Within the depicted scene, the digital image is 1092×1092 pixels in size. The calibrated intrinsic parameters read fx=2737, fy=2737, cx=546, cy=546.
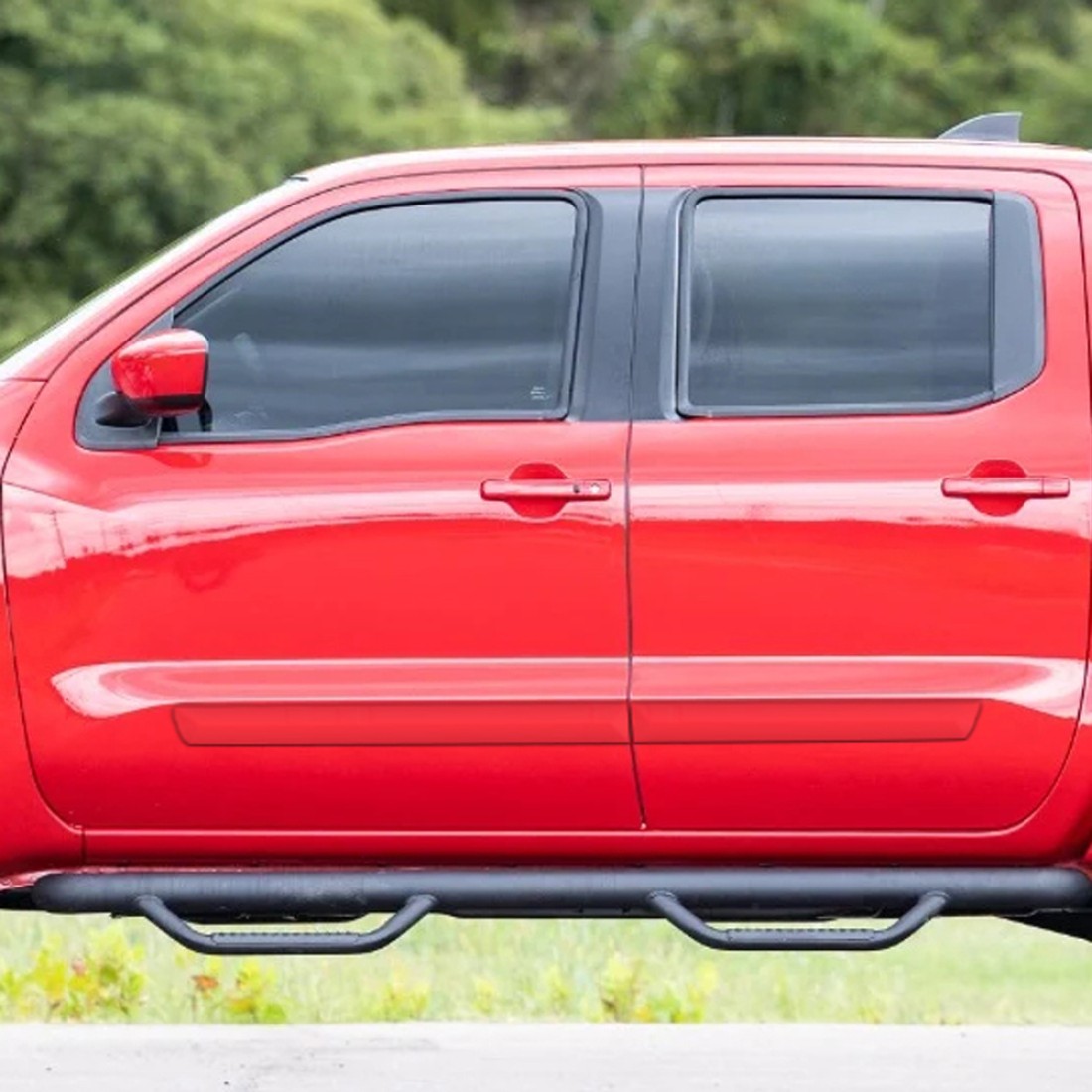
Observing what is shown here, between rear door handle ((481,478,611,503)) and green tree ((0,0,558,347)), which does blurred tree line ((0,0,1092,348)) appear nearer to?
green tree ((0,0,558,347))

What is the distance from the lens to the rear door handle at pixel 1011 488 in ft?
16.1

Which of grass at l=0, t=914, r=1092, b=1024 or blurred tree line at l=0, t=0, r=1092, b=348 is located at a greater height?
blurred tree line at l=0, t=0, r=1092, b=348

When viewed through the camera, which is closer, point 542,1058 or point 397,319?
point 397,319

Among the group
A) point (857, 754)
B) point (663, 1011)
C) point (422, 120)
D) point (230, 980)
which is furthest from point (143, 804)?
point (422, 120)

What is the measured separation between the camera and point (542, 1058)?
5926mm

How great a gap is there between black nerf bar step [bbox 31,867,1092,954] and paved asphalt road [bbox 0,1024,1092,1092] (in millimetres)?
841

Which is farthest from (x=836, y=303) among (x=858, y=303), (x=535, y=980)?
(x=535, y=980)

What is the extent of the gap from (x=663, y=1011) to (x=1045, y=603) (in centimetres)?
228

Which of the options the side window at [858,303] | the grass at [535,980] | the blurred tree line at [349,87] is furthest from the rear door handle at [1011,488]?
the blurred tree line at [349,87]

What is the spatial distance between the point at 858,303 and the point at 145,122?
3008cm

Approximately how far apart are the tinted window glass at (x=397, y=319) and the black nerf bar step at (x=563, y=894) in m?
0.84

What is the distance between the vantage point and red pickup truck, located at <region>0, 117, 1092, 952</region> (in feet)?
16.1

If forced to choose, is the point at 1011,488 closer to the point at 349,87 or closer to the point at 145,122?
the point at 145,122

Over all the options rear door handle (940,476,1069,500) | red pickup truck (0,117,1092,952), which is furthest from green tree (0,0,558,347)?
rear door handle (940,476,1069,500)
